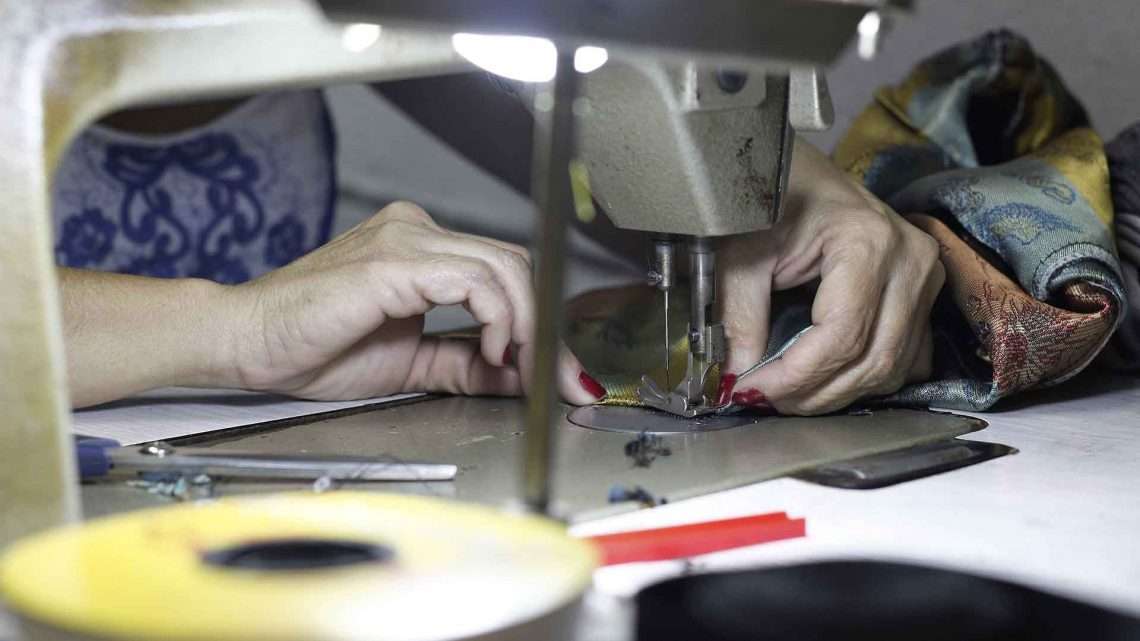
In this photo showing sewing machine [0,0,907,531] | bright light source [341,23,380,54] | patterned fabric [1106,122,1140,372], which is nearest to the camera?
sewing machine [0,0,907,531]

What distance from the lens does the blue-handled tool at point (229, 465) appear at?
708 millimetres

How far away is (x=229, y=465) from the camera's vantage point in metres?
0.71

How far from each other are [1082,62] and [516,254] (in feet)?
3.85

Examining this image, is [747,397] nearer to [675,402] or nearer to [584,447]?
[675,402]

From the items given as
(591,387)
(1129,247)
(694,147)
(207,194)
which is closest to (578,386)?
(591,387)

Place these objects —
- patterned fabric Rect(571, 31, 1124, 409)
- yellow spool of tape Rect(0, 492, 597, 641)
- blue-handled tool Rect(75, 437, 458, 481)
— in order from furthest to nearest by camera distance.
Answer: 1. patterned fabric Rect(571, 31, 1124, 409)
2. blue-handled tool Rect(75, 437, 458, 481)
3. yellow spool of tape Rect(0, 492, 597, 641)

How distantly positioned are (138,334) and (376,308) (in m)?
0.18

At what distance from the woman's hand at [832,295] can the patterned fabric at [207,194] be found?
1.05 metres

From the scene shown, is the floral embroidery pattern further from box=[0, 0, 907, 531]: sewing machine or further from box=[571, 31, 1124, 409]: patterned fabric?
box=[0, 0, 907, 531]: sewing machine

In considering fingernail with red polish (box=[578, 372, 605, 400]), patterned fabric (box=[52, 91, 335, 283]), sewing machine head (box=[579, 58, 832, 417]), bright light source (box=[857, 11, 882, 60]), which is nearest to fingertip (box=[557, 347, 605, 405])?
fingernail with red polish (box=[578, 372, 605, 400])

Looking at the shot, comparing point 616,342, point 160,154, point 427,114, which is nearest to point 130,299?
point 616,342

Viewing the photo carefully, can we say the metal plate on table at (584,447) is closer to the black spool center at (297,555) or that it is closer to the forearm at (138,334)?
the forearm at (138,334)

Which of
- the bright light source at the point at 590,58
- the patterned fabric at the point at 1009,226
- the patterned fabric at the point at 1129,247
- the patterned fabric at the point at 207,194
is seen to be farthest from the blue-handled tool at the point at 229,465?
the patterned fabric at the point at 207,194

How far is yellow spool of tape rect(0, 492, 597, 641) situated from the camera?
1.13ft
